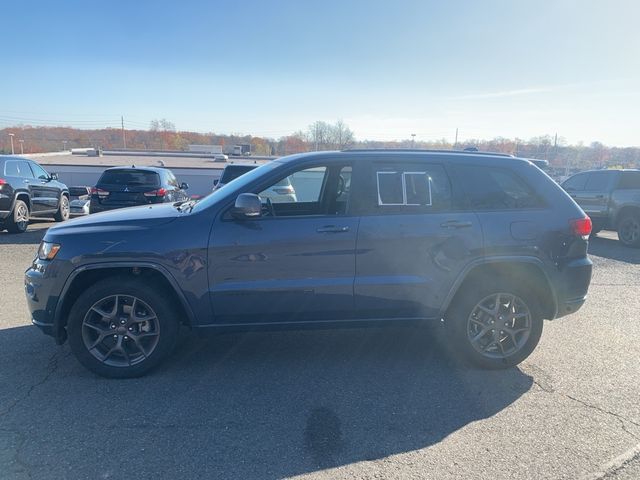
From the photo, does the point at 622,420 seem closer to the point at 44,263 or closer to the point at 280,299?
the point at 280,299

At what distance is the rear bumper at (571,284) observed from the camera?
401cm

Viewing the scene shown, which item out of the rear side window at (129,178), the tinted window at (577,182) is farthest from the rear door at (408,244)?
the tinted window at (577,182)

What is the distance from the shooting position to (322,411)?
130 inches

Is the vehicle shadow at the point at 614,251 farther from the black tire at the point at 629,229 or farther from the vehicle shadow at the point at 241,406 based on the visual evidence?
the vehicle shadow at the point at 241,406

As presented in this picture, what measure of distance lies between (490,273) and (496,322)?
0.45 metres

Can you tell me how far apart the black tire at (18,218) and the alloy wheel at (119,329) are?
839 centimetres

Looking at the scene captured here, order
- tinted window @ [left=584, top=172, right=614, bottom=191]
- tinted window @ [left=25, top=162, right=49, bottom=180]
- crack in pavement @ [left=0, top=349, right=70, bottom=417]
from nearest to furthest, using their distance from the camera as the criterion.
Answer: crack in pavement @ [left=0, top=349, right=70, bottom=417] < tinted window @ [left=25, top=162, right=49, bottom=180] < tinted window @ [left=584, top=172, right=614, bottom=191]

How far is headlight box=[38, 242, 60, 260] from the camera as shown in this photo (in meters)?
3.62

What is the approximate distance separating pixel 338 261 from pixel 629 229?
33.8 feet

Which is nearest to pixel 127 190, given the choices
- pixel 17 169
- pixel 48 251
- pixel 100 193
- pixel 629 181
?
pixel 100 193

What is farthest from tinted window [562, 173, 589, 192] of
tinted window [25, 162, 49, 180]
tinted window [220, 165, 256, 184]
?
tinted window [25, 162, 49, 180]

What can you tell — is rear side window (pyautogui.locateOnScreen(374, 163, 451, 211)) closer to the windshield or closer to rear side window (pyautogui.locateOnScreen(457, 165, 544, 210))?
rear side window (pyautogui.locateOnScreen(457, 165, 544, 210))

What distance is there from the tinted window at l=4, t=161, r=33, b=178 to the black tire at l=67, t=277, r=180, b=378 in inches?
339

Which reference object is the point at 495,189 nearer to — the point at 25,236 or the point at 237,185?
the point at 237,185
